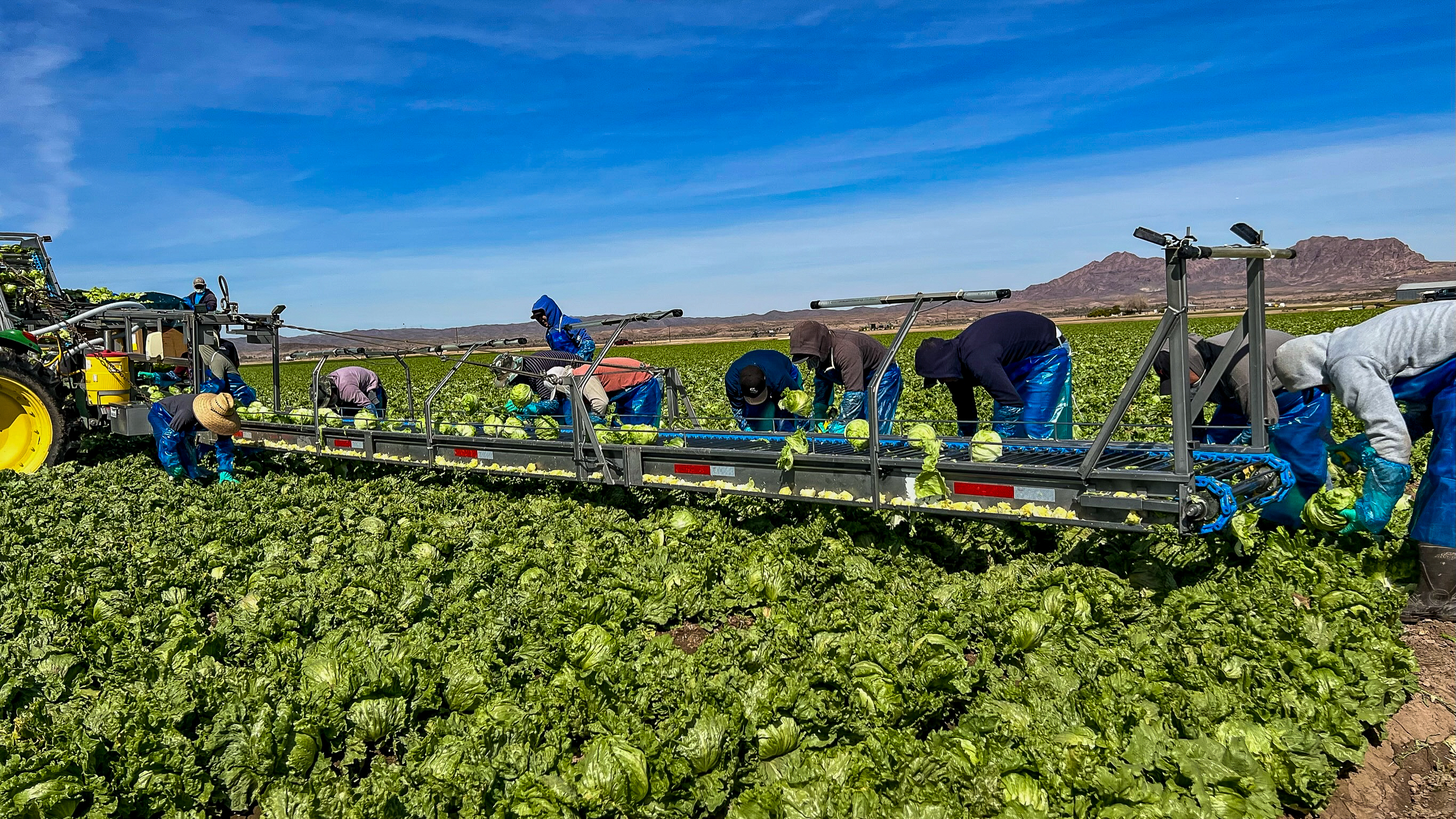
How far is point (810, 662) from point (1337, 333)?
352 cm

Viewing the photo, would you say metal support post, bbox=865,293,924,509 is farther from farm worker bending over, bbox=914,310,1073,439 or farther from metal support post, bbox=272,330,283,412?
metal support post, bbox=272,330,283,412

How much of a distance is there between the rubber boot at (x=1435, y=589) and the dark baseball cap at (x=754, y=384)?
4646mm

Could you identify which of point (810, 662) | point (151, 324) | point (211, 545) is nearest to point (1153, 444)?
point (810, 662)

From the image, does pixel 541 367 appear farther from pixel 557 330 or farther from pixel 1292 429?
pixel 1292 429

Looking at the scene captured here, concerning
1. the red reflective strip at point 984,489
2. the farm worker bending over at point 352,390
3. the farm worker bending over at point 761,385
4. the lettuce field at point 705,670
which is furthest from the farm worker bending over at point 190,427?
the red reflective strip at point 984,489

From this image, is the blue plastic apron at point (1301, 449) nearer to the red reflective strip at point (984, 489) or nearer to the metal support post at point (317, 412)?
the red reflective strip at point (984, 489)

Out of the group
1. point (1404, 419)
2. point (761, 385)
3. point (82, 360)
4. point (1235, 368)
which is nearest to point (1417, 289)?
point (1404, 419)

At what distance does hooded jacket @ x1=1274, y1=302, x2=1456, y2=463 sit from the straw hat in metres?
9.13

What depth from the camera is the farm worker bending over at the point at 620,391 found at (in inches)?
313

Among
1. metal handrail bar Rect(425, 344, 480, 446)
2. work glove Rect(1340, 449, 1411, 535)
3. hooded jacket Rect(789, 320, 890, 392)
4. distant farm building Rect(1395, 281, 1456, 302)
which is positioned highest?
distant farm building Rect(1395, 281, 1456, 302)

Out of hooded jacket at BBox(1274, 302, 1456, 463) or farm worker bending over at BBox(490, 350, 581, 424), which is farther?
farm worker bending over at BBox(490, 350, 581, 424)

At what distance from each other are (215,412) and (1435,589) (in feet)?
32.2

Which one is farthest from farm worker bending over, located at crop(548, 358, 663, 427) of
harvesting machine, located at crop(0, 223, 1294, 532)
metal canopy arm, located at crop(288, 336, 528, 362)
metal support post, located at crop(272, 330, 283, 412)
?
metal support post, located at crop(272, 330, 283, 412)

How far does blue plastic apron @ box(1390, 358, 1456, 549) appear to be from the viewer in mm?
4359
